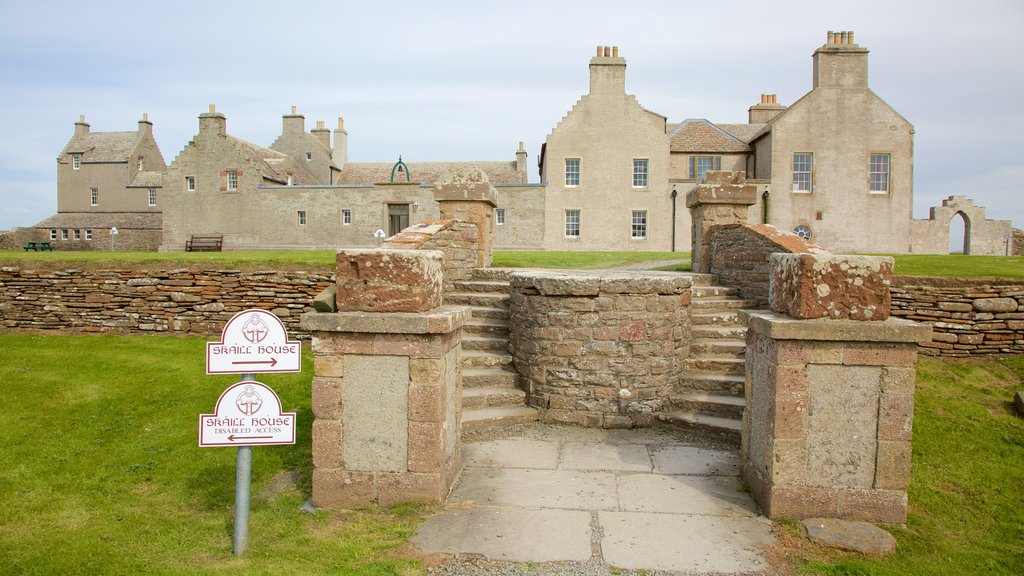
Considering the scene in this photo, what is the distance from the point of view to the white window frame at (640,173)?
3259 cm

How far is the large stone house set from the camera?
101 feet

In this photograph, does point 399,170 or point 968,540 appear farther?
point 399,170

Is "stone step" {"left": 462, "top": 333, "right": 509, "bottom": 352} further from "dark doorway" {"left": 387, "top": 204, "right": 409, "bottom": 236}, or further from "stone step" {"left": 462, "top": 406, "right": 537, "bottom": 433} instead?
"dark doorway" {"left": 387, "top": 204, "right": 409, "bottom": 236}

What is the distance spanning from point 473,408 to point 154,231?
47196mm

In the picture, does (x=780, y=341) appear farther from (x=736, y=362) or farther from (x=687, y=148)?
(x=687, y=148)

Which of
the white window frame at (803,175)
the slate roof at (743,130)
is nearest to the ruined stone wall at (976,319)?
the white window frame at (803,175)

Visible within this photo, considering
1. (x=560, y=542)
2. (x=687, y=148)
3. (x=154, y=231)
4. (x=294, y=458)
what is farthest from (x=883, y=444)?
(x=154, y=231)

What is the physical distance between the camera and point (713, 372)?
782cm

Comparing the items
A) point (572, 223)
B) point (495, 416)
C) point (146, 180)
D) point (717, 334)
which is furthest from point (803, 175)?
point (146, 180)

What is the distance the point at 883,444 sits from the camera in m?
4.74

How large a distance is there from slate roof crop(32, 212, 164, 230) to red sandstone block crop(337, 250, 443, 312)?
4937 cm

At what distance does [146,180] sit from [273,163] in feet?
60.7

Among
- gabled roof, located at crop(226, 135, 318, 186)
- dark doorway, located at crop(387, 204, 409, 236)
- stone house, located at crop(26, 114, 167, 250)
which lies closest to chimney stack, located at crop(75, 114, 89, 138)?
stone house, located at crop(26, 114, 167, 250)

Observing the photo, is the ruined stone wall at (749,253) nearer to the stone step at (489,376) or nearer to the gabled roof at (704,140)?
the stone step at (489,376)
